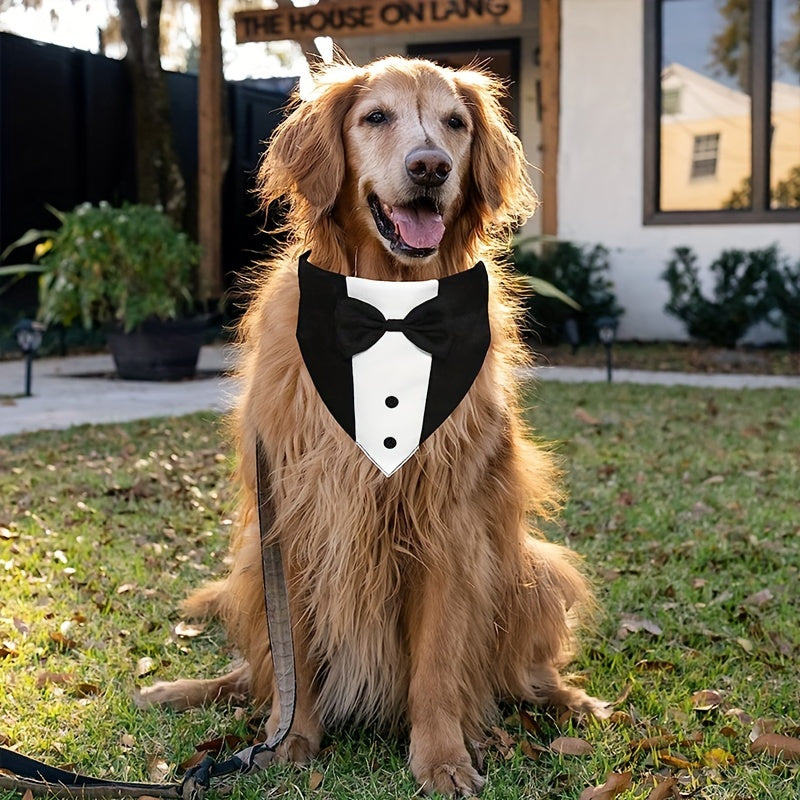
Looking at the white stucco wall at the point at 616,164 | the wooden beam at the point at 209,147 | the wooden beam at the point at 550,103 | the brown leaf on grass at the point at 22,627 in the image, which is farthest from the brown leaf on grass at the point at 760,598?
the wooden beam at the point at 209,147

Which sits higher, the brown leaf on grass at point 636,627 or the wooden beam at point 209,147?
the wooden beam at point 209,147

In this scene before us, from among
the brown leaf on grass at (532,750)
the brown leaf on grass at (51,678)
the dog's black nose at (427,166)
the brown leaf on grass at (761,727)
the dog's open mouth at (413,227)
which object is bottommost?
the brown leaf on grass at (532,750)

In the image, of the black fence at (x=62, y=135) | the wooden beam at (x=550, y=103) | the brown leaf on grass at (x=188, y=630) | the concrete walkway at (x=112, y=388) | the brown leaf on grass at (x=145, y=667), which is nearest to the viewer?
the brown leaf on grass at (x=145, y=667)

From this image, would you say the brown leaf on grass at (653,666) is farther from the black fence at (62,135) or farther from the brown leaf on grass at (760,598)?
the black fence at (62,135)

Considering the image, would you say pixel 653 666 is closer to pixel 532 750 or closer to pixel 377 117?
pixel 532 750

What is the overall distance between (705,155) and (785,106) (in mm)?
901

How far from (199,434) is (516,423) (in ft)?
14.3

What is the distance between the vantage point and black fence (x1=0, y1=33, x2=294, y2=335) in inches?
446

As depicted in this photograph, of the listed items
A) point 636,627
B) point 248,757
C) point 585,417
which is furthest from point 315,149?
point 585,417

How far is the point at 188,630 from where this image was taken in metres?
3.52

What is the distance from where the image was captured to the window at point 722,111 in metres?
10.6

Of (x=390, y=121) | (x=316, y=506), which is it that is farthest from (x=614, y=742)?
(x=390, y=121)

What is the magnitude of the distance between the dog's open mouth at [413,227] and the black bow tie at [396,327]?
0.15 meters

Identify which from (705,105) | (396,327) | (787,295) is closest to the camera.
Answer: (396,327)
